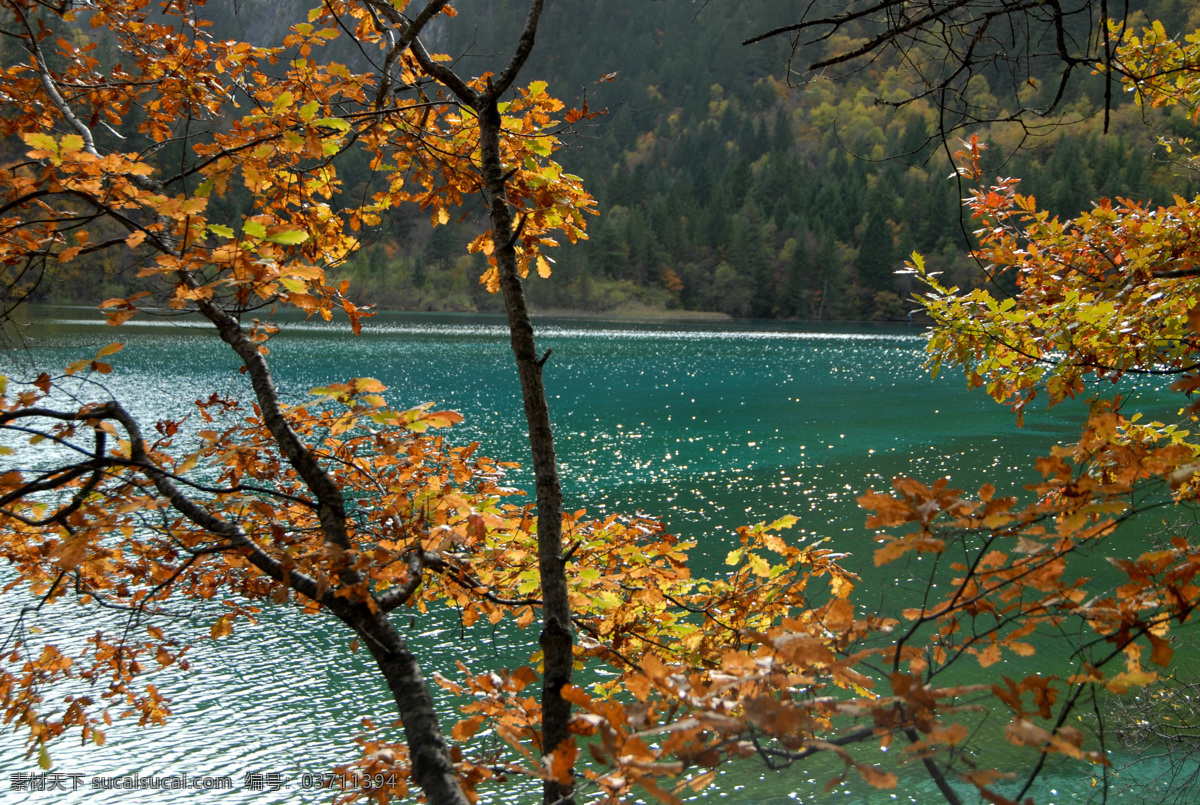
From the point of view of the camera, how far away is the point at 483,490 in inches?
156

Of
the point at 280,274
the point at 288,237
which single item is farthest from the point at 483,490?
the point at 288,237

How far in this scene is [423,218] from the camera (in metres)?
132

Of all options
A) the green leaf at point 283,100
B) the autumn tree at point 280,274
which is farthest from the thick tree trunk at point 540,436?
the green leaf at point 283,100

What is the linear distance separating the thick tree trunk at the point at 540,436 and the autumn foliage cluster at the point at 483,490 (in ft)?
0.08

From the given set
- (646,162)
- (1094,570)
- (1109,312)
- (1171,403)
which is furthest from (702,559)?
(646,162)

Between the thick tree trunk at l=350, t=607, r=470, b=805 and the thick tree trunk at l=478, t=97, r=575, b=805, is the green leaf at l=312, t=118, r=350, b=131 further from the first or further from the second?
the thick tree trunk at l=350, t=607, r=470, b=805

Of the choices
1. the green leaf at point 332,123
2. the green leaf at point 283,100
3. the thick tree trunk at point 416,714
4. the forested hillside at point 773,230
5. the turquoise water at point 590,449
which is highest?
the forested hillside at point 773,230

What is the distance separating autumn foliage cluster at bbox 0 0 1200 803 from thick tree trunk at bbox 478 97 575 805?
0.9 inches

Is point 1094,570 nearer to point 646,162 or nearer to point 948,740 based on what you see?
point 948,740

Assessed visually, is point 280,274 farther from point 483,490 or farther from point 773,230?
point 773,230

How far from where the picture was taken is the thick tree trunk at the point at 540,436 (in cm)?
287

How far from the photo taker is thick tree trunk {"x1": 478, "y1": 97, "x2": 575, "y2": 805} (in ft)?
9.41

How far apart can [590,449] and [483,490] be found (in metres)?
19.9

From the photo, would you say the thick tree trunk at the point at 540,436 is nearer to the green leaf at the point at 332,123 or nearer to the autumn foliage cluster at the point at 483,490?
the autumn foliage cluster at the point at 483,490
